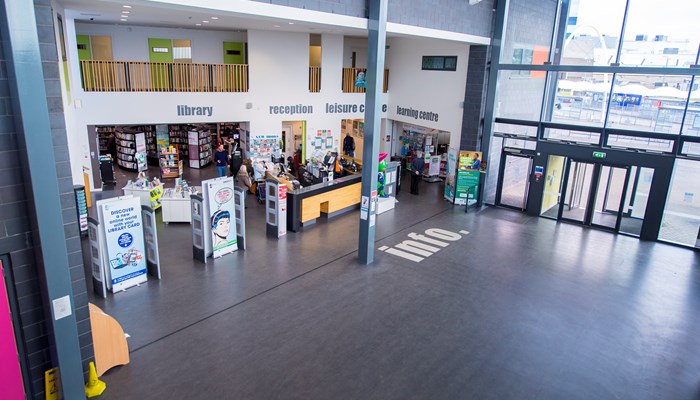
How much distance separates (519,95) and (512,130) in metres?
1.06

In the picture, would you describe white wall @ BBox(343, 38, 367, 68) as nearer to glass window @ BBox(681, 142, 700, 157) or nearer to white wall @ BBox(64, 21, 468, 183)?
white wall @ BBox(64, 21, 468, 183)

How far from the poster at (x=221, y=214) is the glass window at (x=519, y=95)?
8.79m

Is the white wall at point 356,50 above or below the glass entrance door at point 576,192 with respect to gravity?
above

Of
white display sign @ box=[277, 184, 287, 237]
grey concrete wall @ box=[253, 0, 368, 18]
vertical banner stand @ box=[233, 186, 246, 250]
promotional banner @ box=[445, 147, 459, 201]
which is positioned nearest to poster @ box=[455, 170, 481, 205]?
promotional banner @ box=[445, 147, 459, 201]

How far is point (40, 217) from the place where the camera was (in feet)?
15.9

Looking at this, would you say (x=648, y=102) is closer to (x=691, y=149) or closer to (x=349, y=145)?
(x=691, y=149)

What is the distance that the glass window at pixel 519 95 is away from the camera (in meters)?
13.6

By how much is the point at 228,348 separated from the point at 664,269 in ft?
31.1

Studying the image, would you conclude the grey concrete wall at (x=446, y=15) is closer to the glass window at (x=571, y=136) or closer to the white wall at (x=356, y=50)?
the glass window at (x=571, y=136)

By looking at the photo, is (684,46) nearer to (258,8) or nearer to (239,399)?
(258,8)

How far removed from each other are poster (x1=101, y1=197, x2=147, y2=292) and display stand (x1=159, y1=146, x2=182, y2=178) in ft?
27.2

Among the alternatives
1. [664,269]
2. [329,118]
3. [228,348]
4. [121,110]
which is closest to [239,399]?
[228,348]

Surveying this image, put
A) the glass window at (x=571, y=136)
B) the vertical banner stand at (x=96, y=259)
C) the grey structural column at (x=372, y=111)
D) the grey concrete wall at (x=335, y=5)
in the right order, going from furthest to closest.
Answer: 1. the glass window at (x=571, y=136)
2. the grey structural column at (x=372, y=111)
3. the grey concrete wall at (x=335, y=5)
4. the vertical banner stand at (x=96, y=259)

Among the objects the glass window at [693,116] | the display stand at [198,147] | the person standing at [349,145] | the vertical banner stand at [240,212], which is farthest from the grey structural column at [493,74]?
the display stand at [198,147]
